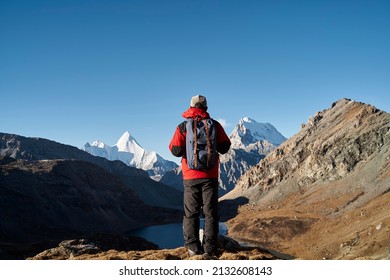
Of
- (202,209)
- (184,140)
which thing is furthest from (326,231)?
(184,140)

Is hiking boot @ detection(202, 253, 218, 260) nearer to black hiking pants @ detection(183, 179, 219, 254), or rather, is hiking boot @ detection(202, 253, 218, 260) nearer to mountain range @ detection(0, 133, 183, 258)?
black hiking pants @ detection(183, 179, 219, 254)

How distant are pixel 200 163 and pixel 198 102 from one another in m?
1.65

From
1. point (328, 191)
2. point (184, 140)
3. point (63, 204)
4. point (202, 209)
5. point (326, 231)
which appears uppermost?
point (63, 204)

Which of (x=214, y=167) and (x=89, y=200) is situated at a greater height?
(x=89, y=200)

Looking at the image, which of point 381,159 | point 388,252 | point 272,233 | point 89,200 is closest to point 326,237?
point 272,233

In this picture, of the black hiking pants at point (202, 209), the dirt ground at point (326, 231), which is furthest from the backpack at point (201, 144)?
the dirt ground at point (326, 231)

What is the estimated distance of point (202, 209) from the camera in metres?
10.5

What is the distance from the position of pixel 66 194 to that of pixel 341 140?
10317 centimetres

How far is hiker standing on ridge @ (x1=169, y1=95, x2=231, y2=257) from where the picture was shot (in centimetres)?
994

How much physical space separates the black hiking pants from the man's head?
1.96 meters

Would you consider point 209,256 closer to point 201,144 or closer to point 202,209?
point 202,209
